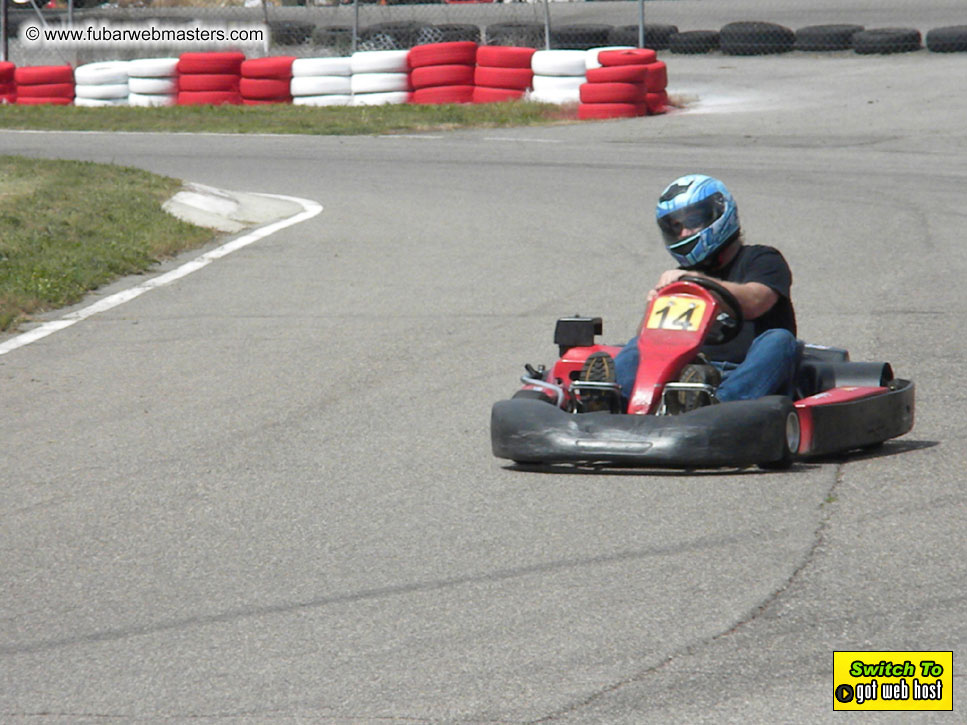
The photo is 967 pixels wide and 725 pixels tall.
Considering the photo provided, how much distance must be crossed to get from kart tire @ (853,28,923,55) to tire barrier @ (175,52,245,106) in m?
10.00

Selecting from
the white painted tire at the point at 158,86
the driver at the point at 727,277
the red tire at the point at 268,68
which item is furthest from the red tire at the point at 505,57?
the driver at the point at 727,277

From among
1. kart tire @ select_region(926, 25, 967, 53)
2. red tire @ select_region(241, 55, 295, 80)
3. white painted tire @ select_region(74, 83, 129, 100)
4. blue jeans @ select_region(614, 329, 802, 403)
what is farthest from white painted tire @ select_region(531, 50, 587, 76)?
blue jeans @ select_region(614, 329, 802, 403)

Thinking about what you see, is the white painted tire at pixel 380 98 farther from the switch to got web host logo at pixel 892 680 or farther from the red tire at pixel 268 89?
the switch to got web host logo at pixel 892 680

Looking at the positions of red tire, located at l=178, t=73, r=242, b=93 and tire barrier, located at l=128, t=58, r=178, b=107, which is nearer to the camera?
red tire, located at l=178, t=73, r=242, b=93

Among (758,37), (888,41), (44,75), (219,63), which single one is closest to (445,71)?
(219,63)

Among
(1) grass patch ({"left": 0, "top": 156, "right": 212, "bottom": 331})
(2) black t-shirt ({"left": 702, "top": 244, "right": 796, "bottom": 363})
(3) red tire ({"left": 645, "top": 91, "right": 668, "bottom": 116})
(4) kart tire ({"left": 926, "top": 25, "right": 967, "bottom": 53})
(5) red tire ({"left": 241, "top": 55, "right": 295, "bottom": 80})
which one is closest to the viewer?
(2) black t-shirt ({"left": 702, "top": 244, "right": 796, "bottom": 363})

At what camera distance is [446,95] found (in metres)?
21.8

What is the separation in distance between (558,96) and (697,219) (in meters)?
15.1

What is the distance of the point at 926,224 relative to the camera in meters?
11.5

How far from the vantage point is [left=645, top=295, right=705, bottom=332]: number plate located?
5.74 meters

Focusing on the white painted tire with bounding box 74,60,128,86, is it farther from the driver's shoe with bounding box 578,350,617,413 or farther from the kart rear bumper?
the kart rear bumper

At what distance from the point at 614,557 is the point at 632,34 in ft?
70.6

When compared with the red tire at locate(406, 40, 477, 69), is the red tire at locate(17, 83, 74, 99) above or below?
below

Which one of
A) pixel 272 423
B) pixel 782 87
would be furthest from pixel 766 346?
pixel 782 87
